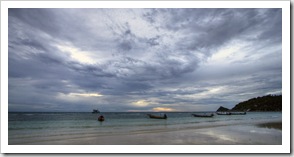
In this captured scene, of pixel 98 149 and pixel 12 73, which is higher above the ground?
pixel 12 73

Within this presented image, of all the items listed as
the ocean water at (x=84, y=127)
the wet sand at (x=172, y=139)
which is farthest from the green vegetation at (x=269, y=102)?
the ocean water at (x=84, y=127)

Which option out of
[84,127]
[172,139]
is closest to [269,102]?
[172,139]

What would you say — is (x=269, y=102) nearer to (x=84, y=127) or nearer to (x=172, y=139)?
(x=172, y=139)

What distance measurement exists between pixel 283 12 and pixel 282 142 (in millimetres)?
3165

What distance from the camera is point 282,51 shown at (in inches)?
205

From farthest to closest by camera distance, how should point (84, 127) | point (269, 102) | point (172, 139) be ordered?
point (269, 102) → point (84, 127) → point (172, 139)

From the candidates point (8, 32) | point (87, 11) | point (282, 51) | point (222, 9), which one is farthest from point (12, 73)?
point (282, 51)

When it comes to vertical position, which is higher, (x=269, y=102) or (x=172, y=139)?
(x=269, y=102)

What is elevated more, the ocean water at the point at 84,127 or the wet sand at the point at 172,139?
the wet sand at the point at 172,139

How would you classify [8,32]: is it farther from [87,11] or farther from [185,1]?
[185,1]

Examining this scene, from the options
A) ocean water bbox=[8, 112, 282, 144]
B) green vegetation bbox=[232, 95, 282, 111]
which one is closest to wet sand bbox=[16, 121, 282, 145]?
ocean water bbox=[8, 112, 282, 144]

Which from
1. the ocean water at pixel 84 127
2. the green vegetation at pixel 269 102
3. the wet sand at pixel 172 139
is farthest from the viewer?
the ocean water at pixel 84 127

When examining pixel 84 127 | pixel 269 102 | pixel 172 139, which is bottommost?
pixel 84 127

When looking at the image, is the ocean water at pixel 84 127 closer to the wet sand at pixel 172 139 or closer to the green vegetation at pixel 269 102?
the wet sand at pixel 172 139
